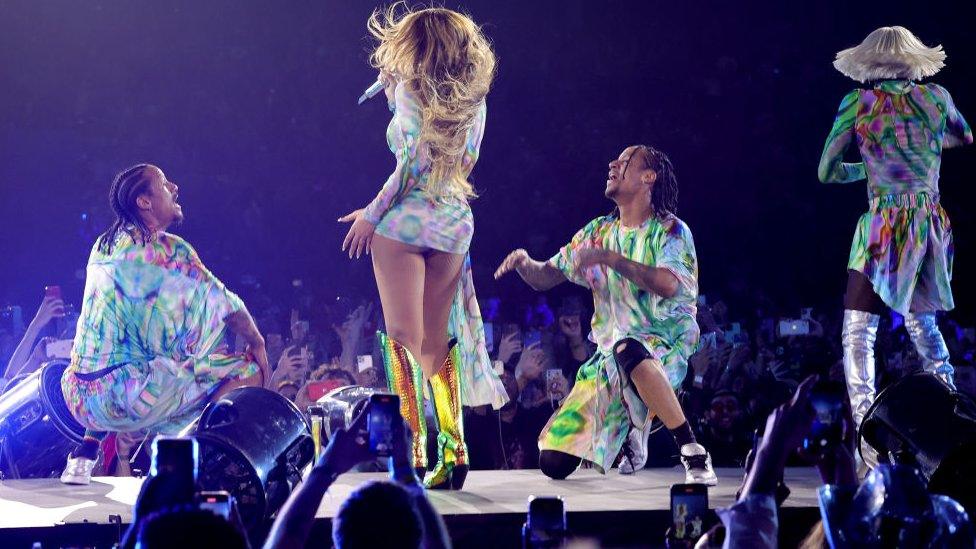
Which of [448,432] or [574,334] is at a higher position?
[574,334]

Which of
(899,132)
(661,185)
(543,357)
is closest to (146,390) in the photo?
(661,185)

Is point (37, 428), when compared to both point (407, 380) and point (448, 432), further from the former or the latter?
point (448, 432)

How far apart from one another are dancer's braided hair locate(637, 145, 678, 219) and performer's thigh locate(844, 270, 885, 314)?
2.75 ft

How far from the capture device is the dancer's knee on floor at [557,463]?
4.79m

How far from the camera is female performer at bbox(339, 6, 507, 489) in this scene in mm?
4219

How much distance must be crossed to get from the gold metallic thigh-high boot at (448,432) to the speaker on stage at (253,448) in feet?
1.86

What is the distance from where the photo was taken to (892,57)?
4777 millimetres

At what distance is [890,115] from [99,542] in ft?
11.2

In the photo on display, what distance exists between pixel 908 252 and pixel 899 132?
50 centimetres

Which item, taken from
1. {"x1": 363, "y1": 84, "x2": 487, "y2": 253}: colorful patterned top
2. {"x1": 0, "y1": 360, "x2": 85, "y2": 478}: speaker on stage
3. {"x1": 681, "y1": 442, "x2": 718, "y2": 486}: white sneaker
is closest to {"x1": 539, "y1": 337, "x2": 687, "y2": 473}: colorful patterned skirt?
{"x1": 681, "y1": 442, "x2": 718, "y2": 486}: white sneaker

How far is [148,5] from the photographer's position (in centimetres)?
812

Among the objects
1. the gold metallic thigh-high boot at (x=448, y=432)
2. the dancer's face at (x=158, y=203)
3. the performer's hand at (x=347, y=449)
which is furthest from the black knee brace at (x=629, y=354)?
the performer's hand at (x=347, y=449)

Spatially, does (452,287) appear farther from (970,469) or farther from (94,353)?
(970,469)

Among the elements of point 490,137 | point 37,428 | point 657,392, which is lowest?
point 657,392
